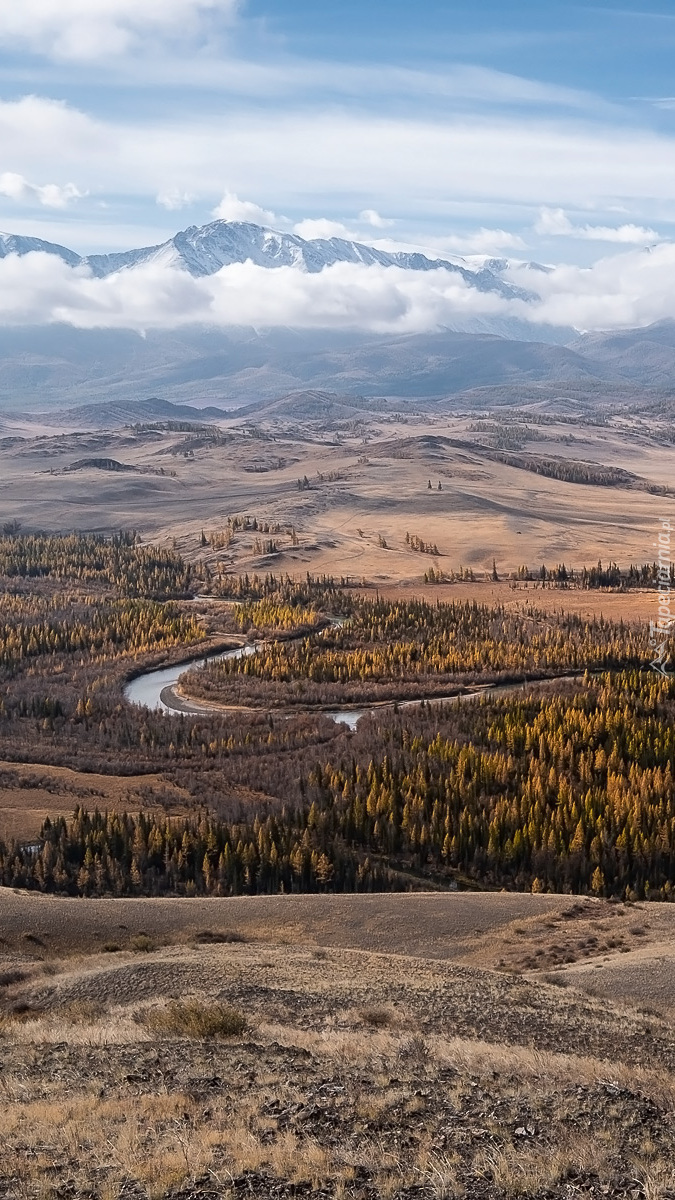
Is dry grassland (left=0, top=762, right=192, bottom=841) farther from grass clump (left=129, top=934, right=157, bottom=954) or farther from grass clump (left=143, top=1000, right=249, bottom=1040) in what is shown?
grass clump (left=143, top=1000, right=249, bottom=1040)

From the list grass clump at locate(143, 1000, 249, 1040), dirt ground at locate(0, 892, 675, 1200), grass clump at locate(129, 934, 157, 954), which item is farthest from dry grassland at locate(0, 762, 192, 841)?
grass clump at locate(143, 1000, 249, 1040)

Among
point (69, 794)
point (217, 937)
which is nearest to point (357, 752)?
point (69, 794)

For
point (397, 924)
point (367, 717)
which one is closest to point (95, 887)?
point (397, 924)

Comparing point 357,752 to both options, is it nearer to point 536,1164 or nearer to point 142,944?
point 142,944


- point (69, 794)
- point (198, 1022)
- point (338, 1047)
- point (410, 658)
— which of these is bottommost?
point (69, 794)

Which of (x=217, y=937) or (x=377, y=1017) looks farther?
(x=217, y=937)

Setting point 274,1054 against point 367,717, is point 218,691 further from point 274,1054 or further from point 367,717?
point 274,1054
